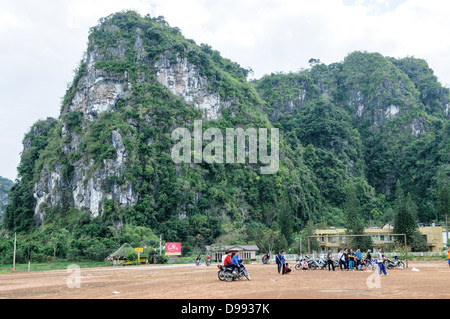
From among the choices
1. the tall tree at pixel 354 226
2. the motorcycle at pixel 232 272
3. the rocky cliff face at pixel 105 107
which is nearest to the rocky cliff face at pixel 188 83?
the rocky cliff face at pixel 105 107

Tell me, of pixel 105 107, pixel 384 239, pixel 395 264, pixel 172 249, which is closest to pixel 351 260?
pixel 395 264

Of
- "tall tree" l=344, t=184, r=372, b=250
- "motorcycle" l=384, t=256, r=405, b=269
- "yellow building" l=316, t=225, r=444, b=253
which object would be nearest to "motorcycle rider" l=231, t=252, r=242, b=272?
"motorcycle" l=384, t=256, r=405, b=269

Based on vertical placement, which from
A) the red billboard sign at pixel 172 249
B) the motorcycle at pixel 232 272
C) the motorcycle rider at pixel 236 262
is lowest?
the red billboard sign at pixel 172 249

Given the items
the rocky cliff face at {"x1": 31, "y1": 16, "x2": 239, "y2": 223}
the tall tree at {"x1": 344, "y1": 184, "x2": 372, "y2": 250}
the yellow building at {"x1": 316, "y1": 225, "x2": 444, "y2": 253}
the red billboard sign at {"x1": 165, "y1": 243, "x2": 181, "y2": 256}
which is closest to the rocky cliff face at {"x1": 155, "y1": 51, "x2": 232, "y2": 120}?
the rocky cliff face at {"x1": 31, "y1": 16, "x2": 239, "y2": 223}

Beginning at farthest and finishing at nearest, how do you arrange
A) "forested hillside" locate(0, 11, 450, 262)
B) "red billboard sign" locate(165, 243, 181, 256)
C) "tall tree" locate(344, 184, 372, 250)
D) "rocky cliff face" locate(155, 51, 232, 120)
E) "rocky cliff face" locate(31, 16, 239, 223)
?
"rocky cliff face" locate(155, 51, 232, 120), "rocky cliff face" locate(31, 16, 239, 223), "forested hillside" locate(0, 11, 450, 262), "tall tree" locate(344, 184, 372, 250), "red billboard sign" locate(165, 243, 181, 256)

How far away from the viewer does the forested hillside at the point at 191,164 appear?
66875 mm

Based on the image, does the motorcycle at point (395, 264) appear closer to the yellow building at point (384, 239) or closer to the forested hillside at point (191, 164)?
the yellow building at point (384, 239)

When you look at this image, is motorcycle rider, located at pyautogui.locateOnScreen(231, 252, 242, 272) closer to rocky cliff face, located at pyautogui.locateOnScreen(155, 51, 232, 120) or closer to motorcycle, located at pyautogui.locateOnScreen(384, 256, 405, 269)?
motorcycle, located at pyautogui.locateOnScreen(384, 256, 405, 269)

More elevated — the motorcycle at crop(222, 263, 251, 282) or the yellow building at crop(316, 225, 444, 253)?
the motorcycle at crop(222, 263, 251, 282)

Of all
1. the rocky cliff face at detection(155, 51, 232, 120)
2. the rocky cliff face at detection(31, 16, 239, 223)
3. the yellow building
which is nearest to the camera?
the yellow building

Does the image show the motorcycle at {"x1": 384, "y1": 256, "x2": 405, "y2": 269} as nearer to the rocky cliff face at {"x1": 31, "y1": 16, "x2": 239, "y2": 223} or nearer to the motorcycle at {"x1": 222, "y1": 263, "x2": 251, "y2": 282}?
the motorcycle at {"x1": 222, "y1": 263, "x2": 251, "y2": 282}

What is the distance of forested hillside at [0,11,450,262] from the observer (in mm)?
66875

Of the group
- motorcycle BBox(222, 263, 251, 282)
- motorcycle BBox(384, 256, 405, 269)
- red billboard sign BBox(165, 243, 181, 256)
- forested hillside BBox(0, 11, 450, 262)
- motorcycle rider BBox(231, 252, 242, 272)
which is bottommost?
red billboard sign BBox(165, 243, 181, 256)

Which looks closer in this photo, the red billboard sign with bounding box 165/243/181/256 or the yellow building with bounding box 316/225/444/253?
the red billboard sign with bounding box 165/243/181/256
